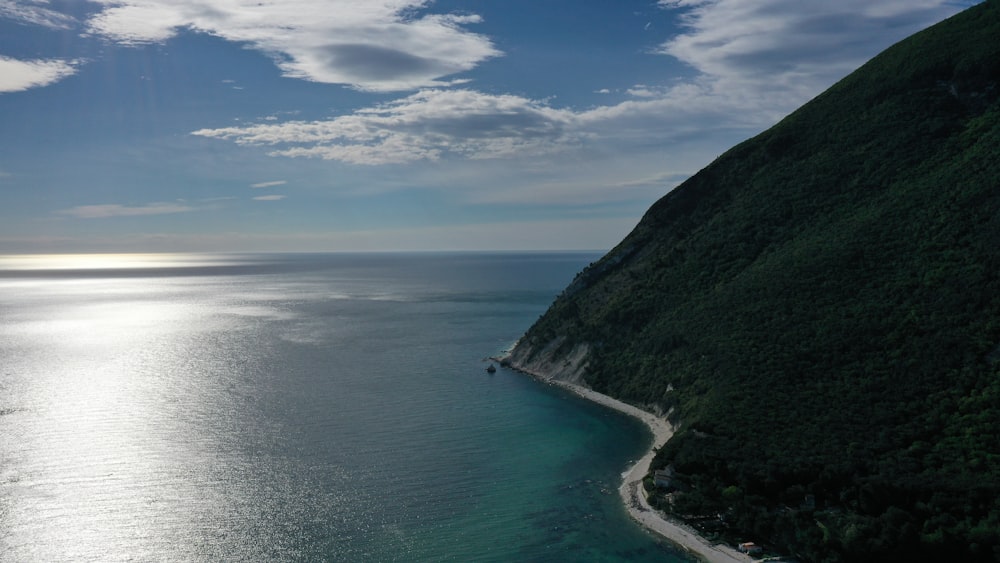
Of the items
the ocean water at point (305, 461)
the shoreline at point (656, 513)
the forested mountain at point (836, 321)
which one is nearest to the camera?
the shoreline at point (656, 513)

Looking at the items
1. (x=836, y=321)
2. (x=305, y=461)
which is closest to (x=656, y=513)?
(x=836, y=321)

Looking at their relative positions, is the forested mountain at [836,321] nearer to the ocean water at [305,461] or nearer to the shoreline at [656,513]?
the shoreline at [656,513]

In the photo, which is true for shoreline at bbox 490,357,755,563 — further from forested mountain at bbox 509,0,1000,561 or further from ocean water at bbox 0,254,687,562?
forested mountain at bbox 509,0,1000,561

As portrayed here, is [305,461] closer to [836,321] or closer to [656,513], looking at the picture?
[656,513]

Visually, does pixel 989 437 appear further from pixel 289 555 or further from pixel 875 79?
pixel 875 79

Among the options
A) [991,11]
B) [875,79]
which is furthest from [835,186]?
[991,11]

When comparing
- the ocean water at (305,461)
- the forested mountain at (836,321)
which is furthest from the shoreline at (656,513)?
the forested mountain at (836,321)
